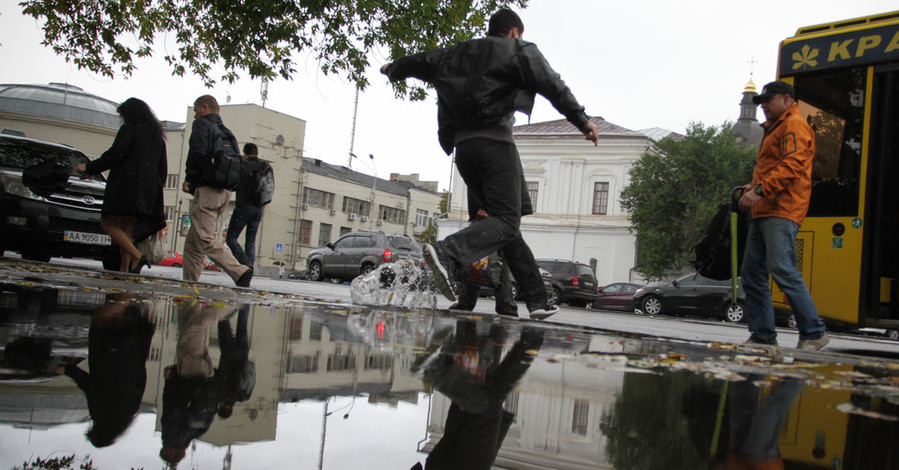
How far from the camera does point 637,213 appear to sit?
44.5m

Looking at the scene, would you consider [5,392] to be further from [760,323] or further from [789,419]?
[760,323]

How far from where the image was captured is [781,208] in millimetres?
5195

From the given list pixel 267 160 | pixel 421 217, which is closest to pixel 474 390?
pixel 267 160

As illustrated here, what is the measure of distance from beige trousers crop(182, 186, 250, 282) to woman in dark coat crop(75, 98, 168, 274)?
1.93 ft

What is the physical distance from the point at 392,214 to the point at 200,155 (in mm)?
65560

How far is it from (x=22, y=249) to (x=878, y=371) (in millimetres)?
10029

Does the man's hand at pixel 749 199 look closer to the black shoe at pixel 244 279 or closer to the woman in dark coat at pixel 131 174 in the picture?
the black shoe at pixel 244 279

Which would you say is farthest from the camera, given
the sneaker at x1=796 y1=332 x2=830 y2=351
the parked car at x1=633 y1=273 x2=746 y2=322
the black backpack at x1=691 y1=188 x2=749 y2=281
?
the parked car at x1=633 y1=273 x2=746 y2=322

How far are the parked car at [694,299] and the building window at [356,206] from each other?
43.2m

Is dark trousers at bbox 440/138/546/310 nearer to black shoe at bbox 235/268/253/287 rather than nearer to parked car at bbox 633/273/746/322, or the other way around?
black shoe at bbox 235/268/253/287

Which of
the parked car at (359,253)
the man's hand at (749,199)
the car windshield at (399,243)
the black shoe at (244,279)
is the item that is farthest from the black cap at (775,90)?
the car windshield at (399,243)

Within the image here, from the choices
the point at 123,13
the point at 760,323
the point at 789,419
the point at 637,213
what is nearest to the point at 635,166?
the point at 637,213

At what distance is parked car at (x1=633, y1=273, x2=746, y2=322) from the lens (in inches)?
870

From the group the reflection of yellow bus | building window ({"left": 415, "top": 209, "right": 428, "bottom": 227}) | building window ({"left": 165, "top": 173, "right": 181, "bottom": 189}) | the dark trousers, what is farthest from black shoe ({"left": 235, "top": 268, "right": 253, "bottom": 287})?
building window ({"left": 415, "top": 209, "right": 428, "bottom": 227})
